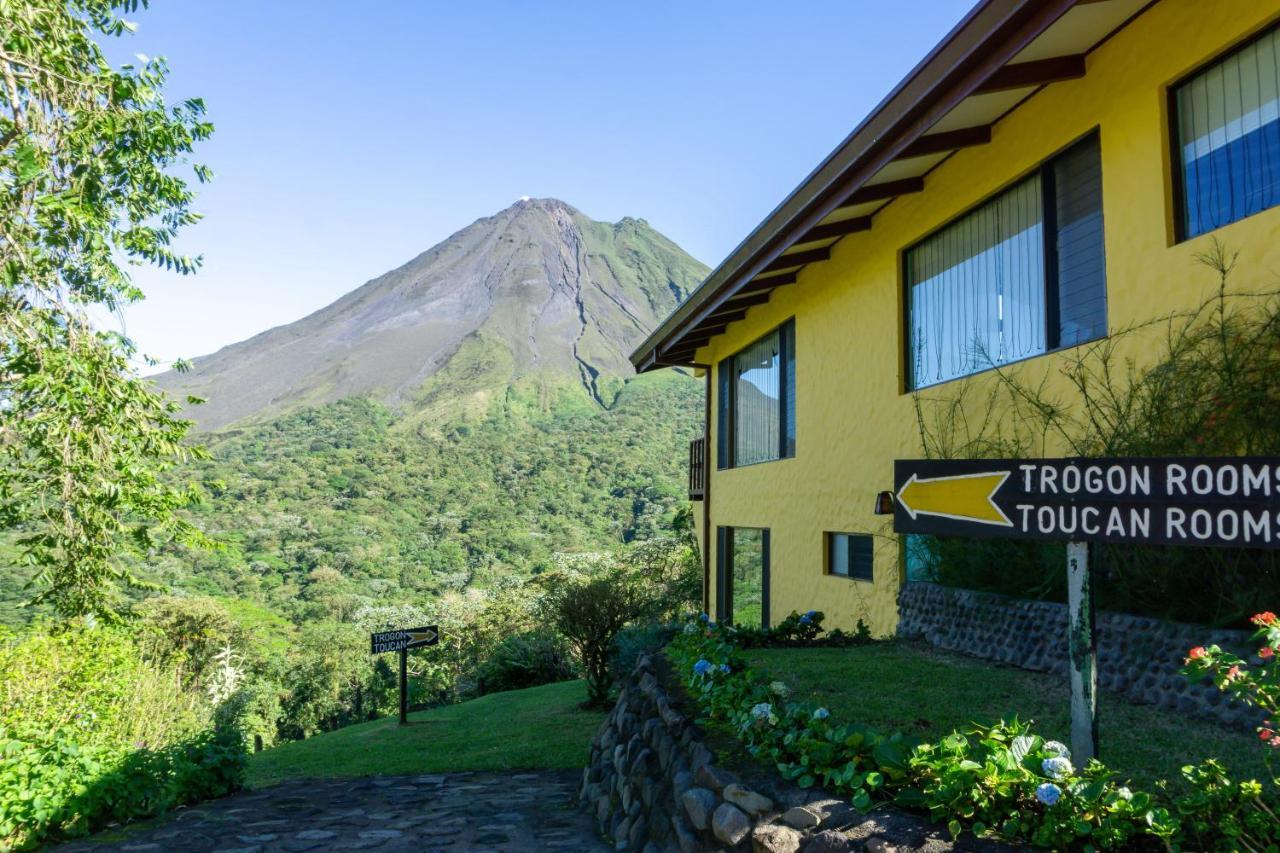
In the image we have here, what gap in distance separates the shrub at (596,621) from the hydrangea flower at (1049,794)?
10172 mm

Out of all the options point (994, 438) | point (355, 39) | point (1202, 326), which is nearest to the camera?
point (1202, 326)

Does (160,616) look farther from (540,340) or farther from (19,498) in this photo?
(540,340)

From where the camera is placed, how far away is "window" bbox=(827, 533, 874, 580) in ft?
27.7

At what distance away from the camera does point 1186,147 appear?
470 cm

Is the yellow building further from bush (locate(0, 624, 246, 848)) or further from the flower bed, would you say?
bush (locate(0, 624, 246, 848))

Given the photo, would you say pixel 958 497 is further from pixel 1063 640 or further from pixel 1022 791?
pixel 1063 640

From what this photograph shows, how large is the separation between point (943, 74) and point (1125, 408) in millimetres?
2232

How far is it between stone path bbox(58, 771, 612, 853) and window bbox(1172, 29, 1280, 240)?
4.92 meters

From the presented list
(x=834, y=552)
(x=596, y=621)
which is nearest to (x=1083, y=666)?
(x=834, y=552)

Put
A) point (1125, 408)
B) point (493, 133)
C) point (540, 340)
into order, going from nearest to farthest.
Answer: point (1125, 408) < point (493, 133) < point (540, 340)

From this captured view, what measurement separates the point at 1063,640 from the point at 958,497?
2498 mm

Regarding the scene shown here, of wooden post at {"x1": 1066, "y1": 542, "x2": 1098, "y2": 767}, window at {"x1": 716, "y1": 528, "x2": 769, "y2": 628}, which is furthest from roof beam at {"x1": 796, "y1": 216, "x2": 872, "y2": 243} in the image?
wooden post at {"x1": 1066, "y1": 542, "x2": 1098, "y2": 767}

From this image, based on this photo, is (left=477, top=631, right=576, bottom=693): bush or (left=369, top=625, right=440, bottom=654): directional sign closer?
(left=369, top=625, right=440, bottom=654): directional sign

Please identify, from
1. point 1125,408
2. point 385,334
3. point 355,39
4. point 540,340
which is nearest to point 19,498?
point 1125,408
